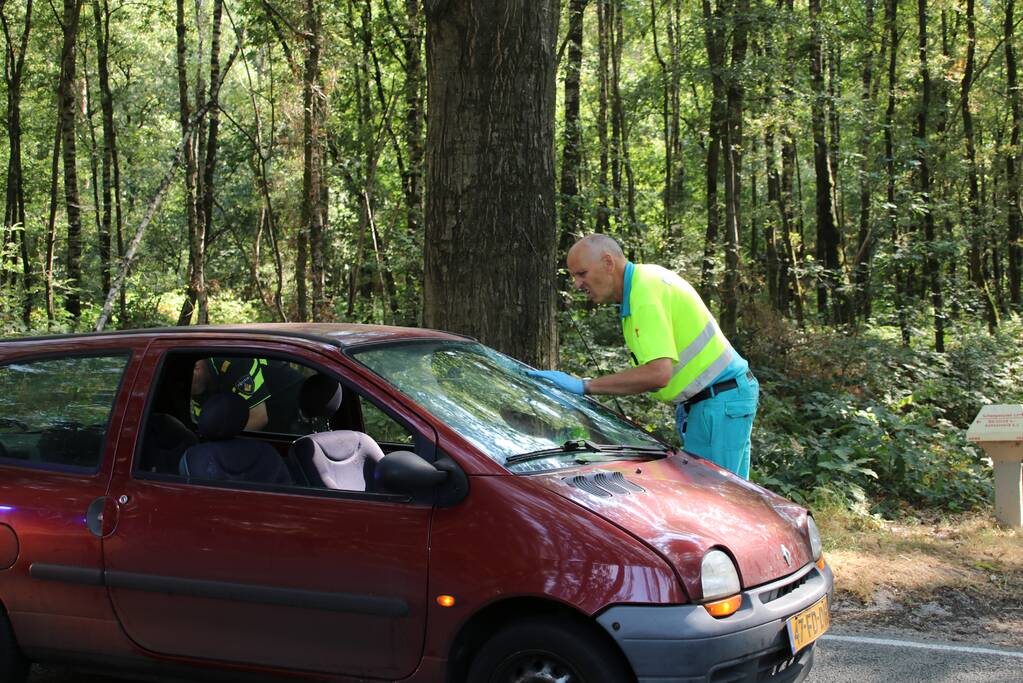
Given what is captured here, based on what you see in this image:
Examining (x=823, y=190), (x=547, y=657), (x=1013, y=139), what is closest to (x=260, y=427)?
(x=547, y=657)

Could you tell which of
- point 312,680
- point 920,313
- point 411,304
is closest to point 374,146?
point 411,304

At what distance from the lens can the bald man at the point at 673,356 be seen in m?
4.86

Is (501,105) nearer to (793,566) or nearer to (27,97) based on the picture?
(793,566)

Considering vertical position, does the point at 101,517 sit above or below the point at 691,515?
below

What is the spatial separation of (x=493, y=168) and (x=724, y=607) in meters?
3.78

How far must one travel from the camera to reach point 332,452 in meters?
4.14

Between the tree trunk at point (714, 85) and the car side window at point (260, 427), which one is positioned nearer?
the car side window at point (260, 427)

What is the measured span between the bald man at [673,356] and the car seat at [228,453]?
1457 millimetres

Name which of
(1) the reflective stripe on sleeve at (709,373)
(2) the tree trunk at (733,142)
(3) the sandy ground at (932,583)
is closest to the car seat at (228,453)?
(1) the reflective stripe on sleeve at (709,373)

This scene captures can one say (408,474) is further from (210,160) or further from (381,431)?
(210,160)

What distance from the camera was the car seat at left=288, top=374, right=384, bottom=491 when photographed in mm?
3924

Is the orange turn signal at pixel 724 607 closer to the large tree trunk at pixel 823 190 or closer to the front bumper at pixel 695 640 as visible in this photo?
the front bumper at pixel 695 640

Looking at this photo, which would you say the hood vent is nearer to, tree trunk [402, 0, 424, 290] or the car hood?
the car hood

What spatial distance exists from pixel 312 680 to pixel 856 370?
13242mm
